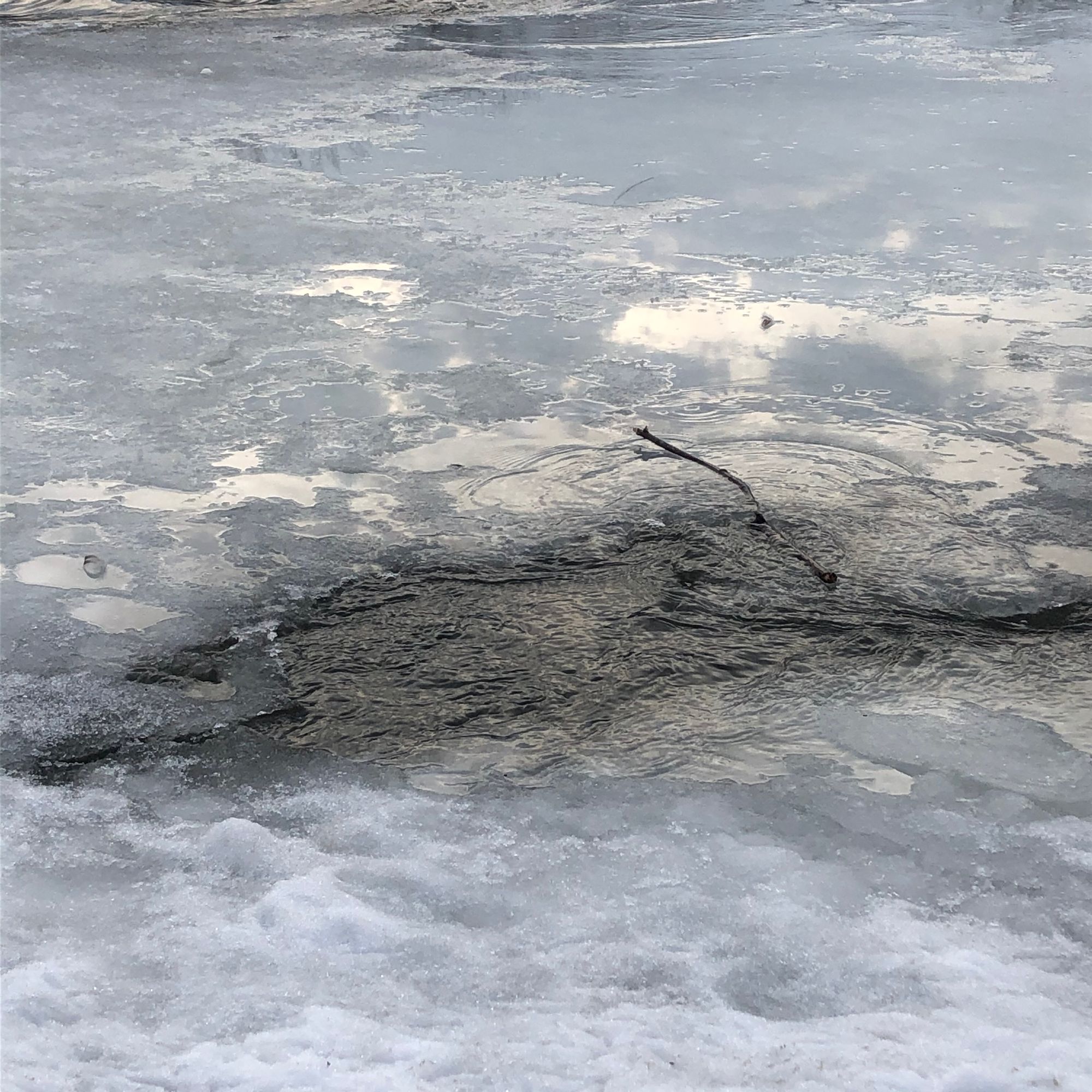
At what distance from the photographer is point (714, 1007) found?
1.81 meters

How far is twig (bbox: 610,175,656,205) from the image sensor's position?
18.0 feet

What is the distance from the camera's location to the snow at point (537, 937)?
5.59ft

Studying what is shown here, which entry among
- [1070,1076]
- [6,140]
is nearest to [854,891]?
[1070,1076]

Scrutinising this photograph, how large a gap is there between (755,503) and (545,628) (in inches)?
30.2

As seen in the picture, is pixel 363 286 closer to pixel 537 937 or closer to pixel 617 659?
pixel 617 659

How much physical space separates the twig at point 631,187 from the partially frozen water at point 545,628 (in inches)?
0.8

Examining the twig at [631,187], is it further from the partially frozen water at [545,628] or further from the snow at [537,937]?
the snow at [537,937]

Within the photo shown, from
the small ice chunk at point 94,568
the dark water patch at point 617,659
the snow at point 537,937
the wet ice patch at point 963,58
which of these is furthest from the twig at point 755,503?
the wet ice patch at point 963,58

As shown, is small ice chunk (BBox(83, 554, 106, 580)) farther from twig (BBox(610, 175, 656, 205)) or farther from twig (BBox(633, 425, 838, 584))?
twig (BBox(610, 175, 656, 205))

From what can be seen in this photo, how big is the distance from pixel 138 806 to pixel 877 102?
6305 mm

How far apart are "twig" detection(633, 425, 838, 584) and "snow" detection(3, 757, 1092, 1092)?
68 centimetres

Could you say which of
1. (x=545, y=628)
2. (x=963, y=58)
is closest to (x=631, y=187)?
(x=545, y=628)

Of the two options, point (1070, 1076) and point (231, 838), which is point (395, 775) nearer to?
point (231, 838)

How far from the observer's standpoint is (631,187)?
5.65 m
